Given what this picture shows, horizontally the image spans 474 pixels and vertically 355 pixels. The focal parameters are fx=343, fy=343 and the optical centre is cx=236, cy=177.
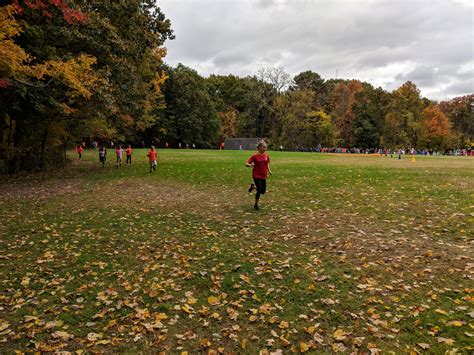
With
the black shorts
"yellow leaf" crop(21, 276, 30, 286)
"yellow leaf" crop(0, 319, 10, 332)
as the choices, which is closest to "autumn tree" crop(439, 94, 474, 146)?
the black shorts

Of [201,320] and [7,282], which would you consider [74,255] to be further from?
[201,320]

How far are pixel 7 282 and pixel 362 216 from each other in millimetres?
9034

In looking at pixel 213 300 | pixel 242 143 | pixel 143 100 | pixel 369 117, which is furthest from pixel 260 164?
pixel 369 117

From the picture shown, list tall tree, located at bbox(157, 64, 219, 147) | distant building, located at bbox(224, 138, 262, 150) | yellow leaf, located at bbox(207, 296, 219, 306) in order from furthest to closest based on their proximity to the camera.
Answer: distant building, located at bbox(224, 138, 262, 150)
tall tree, located at bbox(157, 64, 219, 147)
yellow leaf, located at bbox(207, 296, 219, 306)

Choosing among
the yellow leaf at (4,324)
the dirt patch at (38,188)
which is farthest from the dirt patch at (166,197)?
the yellow leaf at (4,324)

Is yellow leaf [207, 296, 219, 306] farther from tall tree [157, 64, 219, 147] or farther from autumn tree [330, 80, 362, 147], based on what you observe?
autumn tree [330, 80, 362, 147]

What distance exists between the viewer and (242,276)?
20.7 ft

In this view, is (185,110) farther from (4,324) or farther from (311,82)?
(4,324)

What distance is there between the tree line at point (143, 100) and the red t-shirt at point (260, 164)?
8.62 meters

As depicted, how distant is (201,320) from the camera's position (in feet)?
16.3

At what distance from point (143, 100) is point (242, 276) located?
23986mm

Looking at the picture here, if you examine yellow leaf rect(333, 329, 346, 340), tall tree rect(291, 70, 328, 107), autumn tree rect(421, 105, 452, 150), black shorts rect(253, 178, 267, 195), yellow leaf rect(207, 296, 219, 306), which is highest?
tall tree rect(291, 70, 328, 107)

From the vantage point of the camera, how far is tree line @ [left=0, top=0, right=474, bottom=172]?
15000 millimetres

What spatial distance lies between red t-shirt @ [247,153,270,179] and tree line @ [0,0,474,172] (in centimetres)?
862
